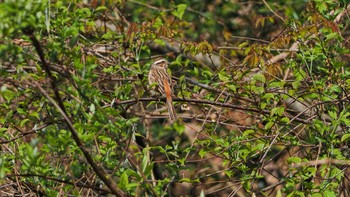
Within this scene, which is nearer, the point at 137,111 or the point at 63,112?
the point at 63,112

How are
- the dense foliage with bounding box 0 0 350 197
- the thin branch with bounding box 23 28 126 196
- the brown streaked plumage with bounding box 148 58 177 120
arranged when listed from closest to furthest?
1. the thin branch with bounding box 23 28 126 196
2. the dense foliage with bounding box 0 0 350 197
3. the brown streaked plumage with bounding box 148 58 177 120

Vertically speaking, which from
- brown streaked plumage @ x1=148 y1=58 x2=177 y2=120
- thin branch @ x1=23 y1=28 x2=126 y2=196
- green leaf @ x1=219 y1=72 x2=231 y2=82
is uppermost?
thin branch @ x1=23 y1=28 x2=126 y2=196

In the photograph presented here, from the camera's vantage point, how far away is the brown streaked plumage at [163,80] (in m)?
5.60

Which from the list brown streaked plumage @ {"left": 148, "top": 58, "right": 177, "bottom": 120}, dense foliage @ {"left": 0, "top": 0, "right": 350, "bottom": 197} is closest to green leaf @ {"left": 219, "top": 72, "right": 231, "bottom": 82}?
dense foliage @ {"left": 0, "top": 0, "right": 350, "bottom": 197}

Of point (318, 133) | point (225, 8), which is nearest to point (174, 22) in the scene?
point (225, 8)

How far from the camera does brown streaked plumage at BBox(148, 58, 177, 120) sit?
560cm

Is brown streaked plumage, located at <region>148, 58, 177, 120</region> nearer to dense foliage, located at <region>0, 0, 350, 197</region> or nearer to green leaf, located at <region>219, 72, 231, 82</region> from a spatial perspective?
dense foliage, located at <region>0, 0, 350, 197</region>

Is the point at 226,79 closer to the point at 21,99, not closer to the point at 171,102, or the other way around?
the point at 171,102

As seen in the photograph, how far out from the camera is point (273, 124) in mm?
5555

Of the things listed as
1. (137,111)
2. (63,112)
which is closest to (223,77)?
(137,111)

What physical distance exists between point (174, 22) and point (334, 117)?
370cm

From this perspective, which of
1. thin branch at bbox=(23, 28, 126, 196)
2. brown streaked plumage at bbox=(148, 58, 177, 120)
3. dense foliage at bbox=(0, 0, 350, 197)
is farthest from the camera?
brown streaked plumage at bbox=(148, 58, 177, 120)

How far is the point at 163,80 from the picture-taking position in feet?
19.9

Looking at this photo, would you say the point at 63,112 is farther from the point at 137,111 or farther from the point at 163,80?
the point at 137,111
